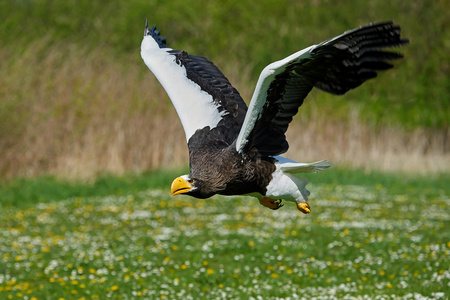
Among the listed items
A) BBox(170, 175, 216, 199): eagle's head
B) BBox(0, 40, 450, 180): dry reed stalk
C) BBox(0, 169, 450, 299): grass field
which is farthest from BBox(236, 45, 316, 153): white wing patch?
BBox(0, 40, 450, 180): dry reed stalk

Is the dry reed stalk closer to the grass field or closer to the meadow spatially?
the meadow

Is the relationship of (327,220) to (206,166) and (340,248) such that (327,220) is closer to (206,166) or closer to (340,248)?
(340,248)

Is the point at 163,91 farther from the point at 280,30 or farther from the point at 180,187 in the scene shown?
the point at 180,187

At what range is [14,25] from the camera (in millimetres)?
14414

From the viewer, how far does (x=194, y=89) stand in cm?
636

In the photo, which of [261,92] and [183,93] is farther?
[183,93]

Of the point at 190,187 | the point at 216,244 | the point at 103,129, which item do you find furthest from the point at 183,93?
the point at 103,129

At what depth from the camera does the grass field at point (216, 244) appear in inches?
266

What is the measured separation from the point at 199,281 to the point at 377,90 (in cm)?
1247

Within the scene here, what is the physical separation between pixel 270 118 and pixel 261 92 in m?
0.49

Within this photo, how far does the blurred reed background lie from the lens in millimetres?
13539

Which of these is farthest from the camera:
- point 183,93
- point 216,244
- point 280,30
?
point 280,30

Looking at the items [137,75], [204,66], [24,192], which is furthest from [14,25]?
[204,66]

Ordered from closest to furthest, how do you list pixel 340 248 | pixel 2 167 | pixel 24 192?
pixel 340 248
pixel 24 192
pixel 2 167
